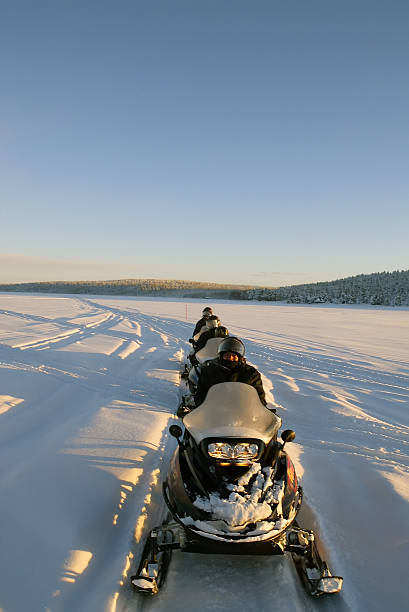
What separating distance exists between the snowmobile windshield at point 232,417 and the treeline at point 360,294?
174 feet

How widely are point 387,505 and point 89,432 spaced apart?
3.59 metres

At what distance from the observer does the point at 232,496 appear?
261 cm

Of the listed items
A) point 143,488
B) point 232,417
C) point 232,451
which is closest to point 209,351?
point 143,488

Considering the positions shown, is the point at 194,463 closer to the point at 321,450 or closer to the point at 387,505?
the point at 387,505

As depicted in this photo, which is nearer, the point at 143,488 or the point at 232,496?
the point at 232,496

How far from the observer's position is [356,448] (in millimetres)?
4930

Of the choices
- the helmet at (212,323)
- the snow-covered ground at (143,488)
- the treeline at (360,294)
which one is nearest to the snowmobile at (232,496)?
the snow-covered ground at (143,488)

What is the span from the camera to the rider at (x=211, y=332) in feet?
25.7

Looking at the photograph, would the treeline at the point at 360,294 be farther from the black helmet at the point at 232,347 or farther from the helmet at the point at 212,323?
the black helmet at the point at 232,347

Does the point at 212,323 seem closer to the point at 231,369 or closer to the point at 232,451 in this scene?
the point at 231,369

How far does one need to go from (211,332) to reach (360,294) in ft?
174

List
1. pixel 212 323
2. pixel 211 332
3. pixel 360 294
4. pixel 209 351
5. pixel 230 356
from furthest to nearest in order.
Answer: pixel 360 294 < pixel 212 323 < pixel 211 332 < pixel 209 351 < pixel 230 356

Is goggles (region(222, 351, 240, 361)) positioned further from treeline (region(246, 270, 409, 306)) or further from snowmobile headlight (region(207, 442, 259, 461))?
treeline (region(246, 270, 409, 306))

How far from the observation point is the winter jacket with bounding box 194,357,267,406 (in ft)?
13.5
